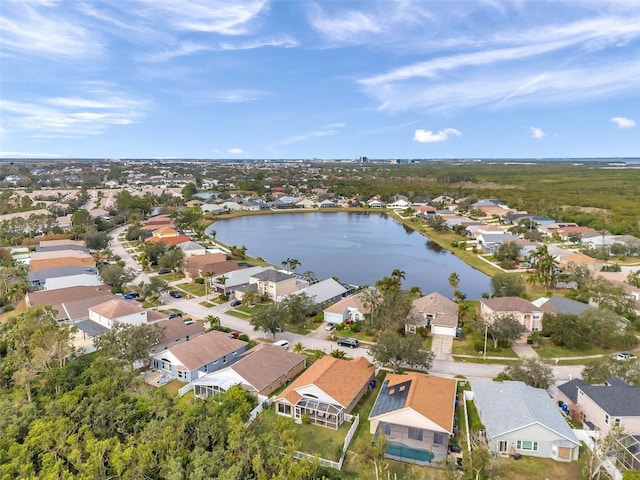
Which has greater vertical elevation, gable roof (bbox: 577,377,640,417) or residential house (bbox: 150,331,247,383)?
gable roof (bbox: 577,377,640,417)

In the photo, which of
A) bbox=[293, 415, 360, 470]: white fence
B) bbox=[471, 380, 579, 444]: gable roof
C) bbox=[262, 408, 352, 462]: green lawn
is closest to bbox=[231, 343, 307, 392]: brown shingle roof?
bbox=[262, 408, 352, 462]: green lawn

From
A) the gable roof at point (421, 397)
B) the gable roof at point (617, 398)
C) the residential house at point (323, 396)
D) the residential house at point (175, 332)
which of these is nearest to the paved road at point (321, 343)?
the residential house at point (175, 332)

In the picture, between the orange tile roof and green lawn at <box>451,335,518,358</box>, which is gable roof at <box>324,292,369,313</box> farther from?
the orange tile roof

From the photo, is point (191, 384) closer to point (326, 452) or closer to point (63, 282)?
point (326, 452)

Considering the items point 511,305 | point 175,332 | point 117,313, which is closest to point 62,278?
point 117,313

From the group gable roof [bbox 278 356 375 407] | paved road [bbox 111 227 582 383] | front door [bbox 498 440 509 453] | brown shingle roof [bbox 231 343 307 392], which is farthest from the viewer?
paved road [bbox 111 227 582 383]

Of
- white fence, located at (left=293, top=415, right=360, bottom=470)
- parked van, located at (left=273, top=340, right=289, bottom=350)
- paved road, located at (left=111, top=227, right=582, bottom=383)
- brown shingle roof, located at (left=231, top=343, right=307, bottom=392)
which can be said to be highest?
brown shingle roof, located at (left=231, top=343, right=307, bottom=392)
